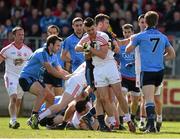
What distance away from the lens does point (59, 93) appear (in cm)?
2180

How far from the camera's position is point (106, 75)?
697 inches

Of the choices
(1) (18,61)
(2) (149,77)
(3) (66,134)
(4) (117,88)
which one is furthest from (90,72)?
(1) (18,61)

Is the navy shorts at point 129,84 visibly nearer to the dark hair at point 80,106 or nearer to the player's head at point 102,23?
the dark hair at point 80,106

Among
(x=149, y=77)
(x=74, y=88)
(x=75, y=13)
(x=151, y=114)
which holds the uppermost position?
(x=75, y=13)

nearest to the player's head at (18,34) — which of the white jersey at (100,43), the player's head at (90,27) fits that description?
the white jersey at (100,43)

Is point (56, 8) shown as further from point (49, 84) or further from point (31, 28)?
point (49, 84)

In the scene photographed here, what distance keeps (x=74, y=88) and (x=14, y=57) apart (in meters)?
2.22

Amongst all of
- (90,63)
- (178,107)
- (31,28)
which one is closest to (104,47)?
(90,63)

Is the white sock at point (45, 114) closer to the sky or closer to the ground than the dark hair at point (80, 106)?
closer to the ground

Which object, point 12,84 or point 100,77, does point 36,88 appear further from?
point 100,77

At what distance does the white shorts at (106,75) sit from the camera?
17.7 m

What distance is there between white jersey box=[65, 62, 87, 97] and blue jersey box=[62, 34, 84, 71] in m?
1.73

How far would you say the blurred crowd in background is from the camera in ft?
89.6

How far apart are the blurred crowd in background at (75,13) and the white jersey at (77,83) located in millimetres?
7284
